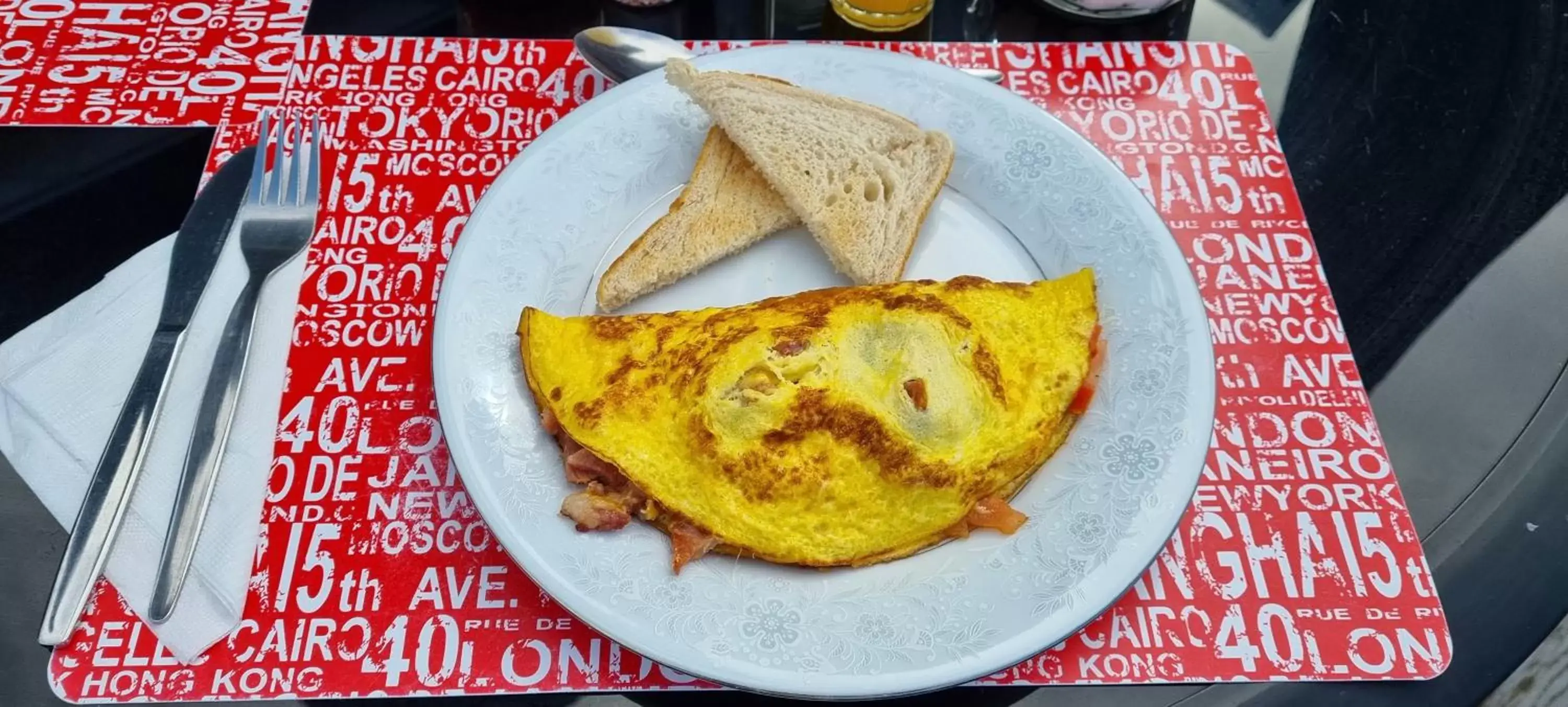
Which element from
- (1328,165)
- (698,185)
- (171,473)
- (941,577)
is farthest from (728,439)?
(1328,165)

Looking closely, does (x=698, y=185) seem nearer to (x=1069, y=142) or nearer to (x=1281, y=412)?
(x=1069, y=142)

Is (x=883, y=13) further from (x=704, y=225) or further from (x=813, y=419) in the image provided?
(x=813, y=419)

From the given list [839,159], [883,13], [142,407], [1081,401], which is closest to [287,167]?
[142,407]

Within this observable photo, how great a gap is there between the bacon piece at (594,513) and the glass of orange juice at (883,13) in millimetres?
1599

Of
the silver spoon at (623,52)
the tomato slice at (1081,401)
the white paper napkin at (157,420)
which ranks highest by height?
the silver spoon at (623,52)

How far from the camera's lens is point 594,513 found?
158cm

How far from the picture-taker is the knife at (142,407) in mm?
1608

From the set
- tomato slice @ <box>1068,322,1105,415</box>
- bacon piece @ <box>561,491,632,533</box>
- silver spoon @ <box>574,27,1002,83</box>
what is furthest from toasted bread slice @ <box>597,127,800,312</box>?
tomato slice @ <box>1068,322,1105,415</box>

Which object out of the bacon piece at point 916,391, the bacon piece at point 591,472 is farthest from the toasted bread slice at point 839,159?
the bacon piece at point 591,472

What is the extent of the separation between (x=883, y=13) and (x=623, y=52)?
27.9 inches

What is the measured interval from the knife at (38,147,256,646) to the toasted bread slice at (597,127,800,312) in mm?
861

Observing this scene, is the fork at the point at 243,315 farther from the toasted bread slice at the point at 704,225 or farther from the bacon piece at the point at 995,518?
the bacon piece at the point at 995,518

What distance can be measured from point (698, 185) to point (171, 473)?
117cm

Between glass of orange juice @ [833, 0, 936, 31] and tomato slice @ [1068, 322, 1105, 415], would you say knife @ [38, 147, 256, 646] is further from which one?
tomato slice @ [1068, 322, 1105, 415]
